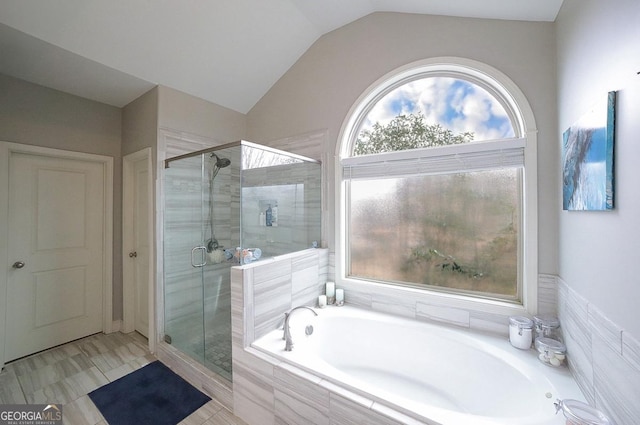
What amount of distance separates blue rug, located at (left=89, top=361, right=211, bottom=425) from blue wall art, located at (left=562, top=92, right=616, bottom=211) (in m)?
2.62

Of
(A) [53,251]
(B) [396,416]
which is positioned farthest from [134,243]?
(B) [396,416]

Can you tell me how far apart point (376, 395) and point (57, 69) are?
3.36 m

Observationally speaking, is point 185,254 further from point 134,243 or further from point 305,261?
point 305,261

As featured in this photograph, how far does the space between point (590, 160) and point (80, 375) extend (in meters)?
3.71

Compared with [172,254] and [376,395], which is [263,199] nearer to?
A: [172,254]

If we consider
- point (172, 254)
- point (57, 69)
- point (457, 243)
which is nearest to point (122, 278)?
point (172, 254)

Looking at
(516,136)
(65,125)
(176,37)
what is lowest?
(516,136)

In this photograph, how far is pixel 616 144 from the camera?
3.16 feet

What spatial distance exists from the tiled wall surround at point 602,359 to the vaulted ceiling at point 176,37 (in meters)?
1.75

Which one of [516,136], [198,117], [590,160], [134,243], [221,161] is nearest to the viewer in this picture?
[590,160]

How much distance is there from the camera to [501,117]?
6.16 feet

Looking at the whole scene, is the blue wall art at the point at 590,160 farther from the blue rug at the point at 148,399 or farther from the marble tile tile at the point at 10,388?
the marble tile tile at the point at 10,388

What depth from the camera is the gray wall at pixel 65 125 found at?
2268mm

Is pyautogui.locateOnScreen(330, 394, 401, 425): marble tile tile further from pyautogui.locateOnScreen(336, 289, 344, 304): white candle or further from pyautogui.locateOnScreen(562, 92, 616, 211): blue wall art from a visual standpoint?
pyautogui.locateOnScreen(562, 92, 616, 211): blue wall art
